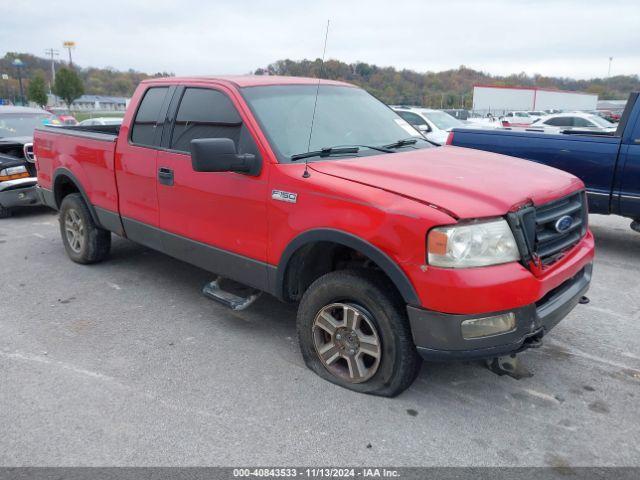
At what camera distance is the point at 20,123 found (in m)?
A: 9.68

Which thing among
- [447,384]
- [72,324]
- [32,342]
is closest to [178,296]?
[72,324]

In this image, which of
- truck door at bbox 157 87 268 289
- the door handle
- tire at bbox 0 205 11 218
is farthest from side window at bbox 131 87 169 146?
tire at bbox 0 205 11 218

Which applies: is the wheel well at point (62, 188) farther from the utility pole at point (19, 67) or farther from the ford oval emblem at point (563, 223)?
the utility pole at point (19, 67)

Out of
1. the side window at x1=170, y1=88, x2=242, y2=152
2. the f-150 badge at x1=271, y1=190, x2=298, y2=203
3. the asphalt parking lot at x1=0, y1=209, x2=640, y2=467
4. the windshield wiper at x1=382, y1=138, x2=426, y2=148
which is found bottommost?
the asphalt parking lot at x1=0, y1=209, x2=640, y2=467

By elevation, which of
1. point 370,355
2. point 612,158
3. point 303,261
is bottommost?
point 370,355

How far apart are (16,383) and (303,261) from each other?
6.65ft

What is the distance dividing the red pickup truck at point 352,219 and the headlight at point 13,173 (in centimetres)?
424

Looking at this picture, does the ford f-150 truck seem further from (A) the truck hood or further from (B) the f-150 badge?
(B) the f-150 badge

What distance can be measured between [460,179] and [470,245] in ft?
1.87

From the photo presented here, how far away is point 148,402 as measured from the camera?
3.35 meters

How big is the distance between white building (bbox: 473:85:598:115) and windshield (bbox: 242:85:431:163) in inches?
1623

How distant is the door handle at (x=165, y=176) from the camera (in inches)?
173

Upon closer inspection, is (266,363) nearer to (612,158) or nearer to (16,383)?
(16,383)

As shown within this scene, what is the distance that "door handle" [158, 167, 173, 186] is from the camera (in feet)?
14.4
